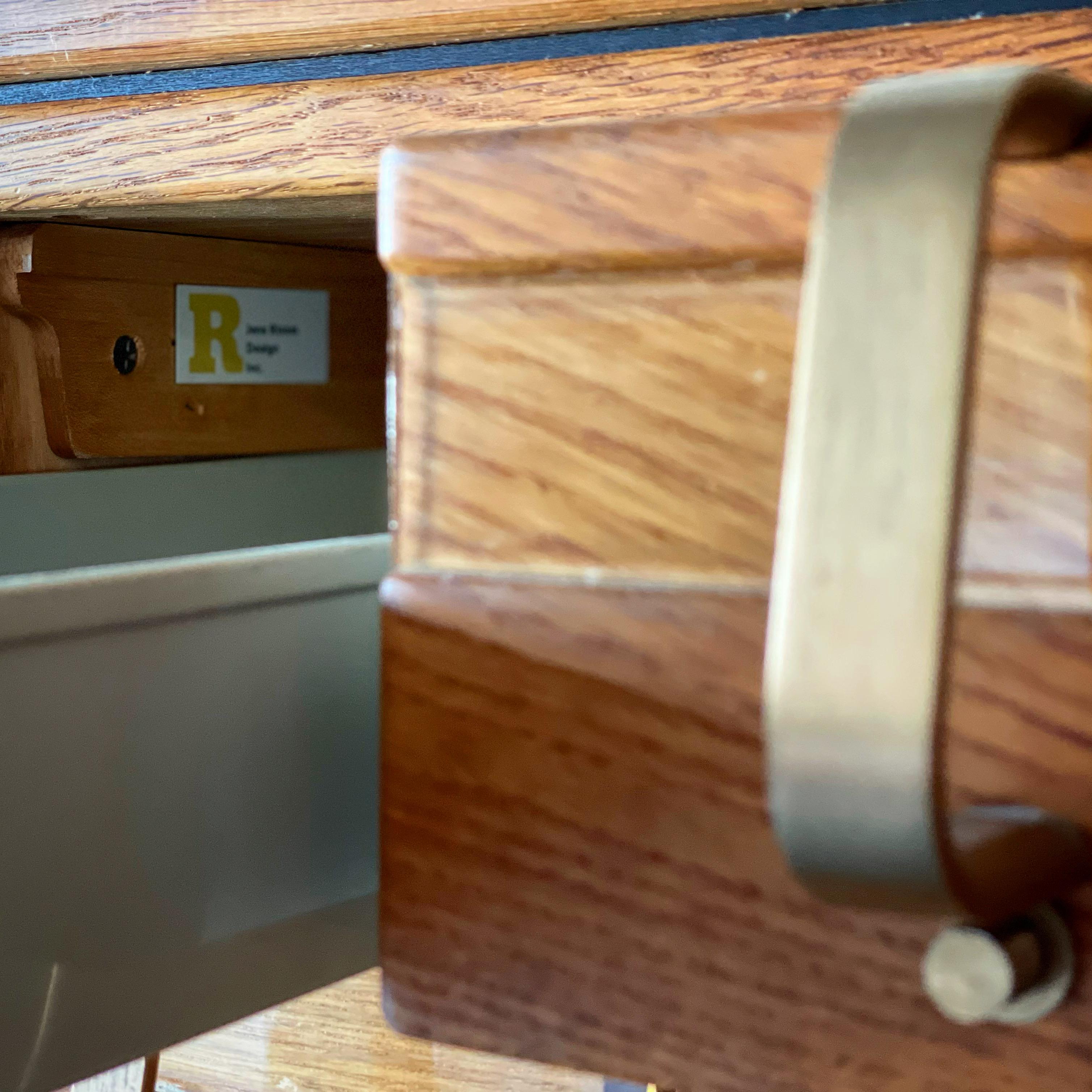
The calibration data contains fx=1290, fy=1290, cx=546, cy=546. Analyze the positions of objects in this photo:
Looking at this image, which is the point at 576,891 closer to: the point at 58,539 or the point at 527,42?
the point at 527,42

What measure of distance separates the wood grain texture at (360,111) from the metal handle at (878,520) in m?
0.15

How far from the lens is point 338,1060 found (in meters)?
0.72

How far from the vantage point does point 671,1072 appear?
26cm

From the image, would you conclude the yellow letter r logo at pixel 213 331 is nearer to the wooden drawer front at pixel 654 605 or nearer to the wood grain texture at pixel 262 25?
the wood grain texture at pixel 262 25

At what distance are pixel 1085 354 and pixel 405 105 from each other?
9.0 inches

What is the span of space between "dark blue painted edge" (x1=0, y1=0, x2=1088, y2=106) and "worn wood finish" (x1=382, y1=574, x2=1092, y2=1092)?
0.54 ft

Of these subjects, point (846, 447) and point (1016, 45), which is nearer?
point (846, 447)

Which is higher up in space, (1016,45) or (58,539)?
(1016,45)

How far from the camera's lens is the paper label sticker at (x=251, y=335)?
61 cm

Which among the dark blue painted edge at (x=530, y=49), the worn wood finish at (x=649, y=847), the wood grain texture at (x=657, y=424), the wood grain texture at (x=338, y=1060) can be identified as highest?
the dark blue painted edge at (x=530, y=49)

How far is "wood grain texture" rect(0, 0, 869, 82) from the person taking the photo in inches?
13.6

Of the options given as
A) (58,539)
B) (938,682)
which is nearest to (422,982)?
(938,682)

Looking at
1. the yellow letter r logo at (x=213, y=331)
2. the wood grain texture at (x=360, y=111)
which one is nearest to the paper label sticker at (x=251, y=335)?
the yellow letter r logo at (x=213, y=331)

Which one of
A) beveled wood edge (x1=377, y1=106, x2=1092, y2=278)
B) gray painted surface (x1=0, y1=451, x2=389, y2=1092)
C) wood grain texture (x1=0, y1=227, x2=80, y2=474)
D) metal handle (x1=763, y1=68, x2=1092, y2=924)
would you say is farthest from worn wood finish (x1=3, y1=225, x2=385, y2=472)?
metal handle (x1=763, y1=68, x2=1092, y2=924)
